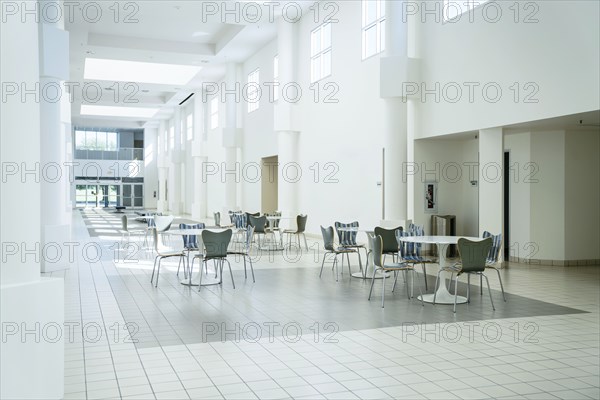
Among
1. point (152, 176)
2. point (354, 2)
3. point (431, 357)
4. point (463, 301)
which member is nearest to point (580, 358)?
point (431, 357)

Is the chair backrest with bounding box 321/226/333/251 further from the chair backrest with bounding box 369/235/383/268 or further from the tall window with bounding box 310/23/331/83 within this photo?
the tall window with bounding box 310/23/331/83

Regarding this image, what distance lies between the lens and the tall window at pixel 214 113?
87.8ft

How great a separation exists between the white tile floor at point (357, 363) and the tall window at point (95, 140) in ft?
127

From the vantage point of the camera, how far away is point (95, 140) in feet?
142

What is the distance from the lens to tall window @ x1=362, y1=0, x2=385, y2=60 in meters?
13.2

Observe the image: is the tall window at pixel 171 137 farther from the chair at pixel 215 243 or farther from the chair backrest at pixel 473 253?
the chair backrest at pixel 473 253

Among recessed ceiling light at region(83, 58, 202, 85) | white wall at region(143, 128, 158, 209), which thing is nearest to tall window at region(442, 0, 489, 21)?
recessed ceiling light at region(83, 58, 202, 85)

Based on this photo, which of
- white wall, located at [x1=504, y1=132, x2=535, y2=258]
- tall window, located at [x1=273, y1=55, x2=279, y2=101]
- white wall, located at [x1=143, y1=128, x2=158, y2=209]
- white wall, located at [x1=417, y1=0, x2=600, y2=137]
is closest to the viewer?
white wall, located at [x1=417, y1=0, x2=600, y2=137]

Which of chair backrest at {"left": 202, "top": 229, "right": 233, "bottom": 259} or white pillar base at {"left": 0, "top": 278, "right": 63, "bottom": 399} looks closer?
white pillar base at {"left": 0, "top": 278, "right": 63, "bottom": 399}

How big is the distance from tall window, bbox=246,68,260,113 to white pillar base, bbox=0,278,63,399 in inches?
728

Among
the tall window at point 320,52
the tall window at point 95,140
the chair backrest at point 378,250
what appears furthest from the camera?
the tall window at point 95,140

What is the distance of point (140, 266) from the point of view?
10.5 m

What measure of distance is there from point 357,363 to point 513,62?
6.63 meters

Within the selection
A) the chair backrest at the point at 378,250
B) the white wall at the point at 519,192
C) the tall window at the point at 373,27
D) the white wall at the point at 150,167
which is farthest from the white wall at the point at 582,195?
the white wall at the point at 150,167
